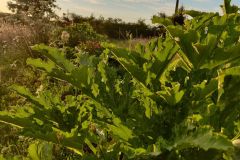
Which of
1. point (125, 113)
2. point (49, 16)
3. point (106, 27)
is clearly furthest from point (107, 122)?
point (106, 27)

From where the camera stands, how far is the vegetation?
180 cm

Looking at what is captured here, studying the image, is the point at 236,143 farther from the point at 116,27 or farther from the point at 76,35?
the point at 116,27

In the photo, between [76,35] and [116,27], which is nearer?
[76,35]

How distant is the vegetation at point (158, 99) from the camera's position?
180 centimetres

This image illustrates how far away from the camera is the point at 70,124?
7.06 feet

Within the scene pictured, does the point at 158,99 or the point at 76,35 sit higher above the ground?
the point at 158,99

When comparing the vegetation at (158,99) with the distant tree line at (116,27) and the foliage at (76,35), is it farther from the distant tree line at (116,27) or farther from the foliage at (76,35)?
the distant tree line at (116,27)

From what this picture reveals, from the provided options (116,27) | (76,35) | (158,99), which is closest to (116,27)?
(116,27)

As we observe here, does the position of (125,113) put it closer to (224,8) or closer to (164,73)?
(164,73)

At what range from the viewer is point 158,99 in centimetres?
188

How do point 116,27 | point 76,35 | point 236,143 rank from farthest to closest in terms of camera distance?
point 116,27 → point 76,35 → point 236,143

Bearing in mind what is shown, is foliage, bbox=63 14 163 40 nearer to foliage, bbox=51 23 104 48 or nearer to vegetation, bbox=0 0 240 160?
foliage, bbox=51 23 104 48

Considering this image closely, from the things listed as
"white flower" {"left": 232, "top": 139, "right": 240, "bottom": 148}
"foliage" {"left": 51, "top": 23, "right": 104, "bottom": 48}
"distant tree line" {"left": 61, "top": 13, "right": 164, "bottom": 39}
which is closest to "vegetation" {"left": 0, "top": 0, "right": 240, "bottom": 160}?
"white flower" {"left": 232, "top": 139, "right": 240, "bottom": 148}

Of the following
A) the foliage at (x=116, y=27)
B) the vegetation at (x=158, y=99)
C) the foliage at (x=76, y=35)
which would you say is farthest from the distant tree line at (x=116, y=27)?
the vegetation at (x=158, y=99)
